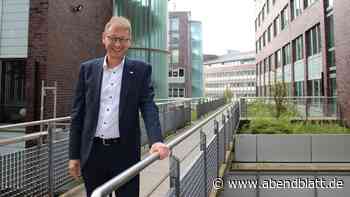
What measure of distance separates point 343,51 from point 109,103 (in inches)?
631

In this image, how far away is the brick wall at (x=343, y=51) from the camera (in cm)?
1560

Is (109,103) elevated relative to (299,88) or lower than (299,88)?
lower

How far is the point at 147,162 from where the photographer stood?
2088 mm

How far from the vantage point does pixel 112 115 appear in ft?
7.87

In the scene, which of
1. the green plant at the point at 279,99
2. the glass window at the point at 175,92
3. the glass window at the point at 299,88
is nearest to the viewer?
the green plant at the point at 279,99

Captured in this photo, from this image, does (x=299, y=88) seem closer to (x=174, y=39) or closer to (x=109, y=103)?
(x=109, y=103)

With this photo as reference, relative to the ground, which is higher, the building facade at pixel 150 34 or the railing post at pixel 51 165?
the building facade at pixel 150 34

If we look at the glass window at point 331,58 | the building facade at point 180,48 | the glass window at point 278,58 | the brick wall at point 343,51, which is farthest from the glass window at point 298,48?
the building facade at point 180,48

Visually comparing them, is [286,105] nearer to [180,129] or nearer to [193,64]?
[180,129]

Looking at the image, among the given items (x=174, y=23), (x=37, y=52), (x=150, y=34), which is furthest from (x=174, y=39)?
(x=37, y=52)

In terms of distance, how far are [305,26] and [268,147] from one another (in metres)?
12.6

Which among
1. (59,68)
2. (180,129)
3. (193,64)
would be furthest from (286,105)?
(193,64)

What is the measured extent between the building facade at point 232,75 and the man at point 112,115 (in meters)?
84.9

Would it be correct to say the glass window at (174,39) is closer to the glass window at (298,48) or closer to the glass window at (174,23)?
the glass window at (174,23)
